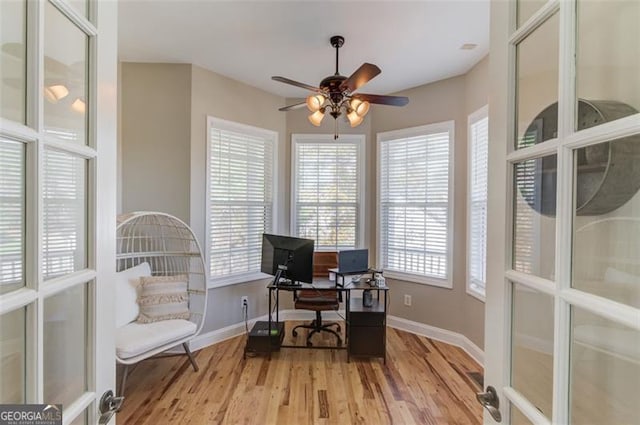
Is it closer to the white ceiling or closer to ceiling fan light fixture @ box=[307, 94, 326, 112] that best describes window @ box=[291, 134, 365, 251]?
the white ceiling

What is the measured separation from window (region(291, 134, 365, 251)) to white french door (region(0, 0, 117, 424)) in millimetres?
3289

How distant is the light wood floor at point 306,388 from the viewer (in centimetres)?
226

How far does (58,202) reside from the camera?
2.49ft

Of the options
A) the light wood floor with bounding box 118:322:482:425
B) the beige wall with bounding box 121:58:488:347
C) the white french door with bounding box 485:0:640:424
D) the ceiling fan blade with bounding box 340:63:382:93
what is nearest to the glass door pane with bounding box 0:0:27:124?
the white french door with bounding box 485:0:640:424

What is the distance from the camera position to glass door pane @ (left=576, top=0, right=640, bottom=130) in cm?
59

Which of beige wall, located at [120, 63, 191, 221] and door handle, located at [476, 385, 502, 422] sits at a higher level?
beige wall, located at [120, 63, 191, 221]

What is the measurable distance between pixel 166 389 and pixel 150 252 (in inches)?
48.6

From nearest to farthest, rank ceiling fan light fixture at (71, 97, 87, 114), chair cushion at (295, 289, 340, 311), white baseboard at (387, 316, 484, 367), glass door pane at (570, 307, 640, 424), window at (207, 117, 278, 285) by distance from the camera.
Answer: glass door pane at (570, 307, 640, 424) → ceiling fan light fixture at (71, 97, 87, 114) → white baseboard at (387, 316, 484, 367) → chair cushion at (295, 289, 340, 311) → window at (207, 117, 278, 285)

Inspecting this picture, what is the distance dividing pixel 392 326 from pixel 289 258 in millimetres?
1772

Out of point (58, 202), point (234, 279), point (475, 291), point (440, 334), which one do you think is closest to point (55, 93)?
point (58, 202)

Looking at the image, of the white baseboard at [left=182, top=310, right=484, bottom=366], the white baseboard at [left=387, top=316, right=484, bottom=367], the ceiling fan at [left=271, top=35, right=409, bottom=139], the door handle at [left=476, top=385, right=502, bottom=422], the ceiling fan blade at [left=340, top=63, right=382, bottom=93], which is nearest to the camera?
the door handle at [left=476, top=385, right=502, bottom=422]

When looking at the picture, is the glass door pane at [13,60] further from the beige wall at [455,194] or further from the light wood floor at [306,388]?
the beige wall at [455,194]

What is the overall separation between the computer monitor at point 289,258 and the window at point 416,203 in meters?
1.34

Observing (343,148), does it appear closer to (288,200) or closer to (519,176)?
(288,200)
